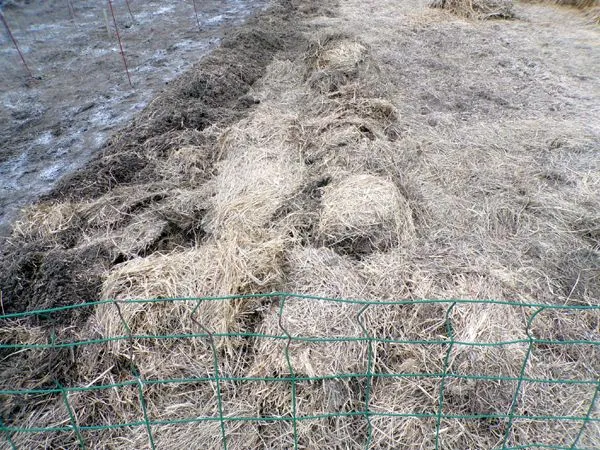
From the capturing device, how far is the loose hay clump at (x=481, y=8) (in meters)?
8.77

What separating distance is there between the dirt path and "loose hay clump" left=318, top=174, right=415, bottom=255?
3101 millimetres

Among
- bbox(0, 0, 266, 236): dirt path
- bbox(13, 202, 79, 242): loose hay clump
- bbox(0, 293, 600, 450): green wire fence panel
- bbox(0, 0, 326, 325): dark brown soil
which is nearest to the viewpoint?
bbox(0, 293, 600, 450): green wire fence panel

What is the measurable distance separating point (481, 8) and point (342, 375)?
30.0ft

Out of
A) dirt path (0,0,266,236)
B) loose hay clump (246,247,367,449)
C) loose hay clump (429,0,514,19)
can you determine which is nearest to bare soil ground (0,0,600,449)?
loose hay clump (246,247,367,449)

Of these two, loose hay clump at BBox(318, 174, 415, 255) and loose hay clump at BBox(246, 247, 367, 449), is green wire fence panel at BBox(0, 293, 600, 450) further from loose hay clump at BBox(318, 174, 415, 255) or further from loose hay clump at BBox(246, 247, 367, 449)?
loose hay clump at BBox(318, 174, 415, 255)

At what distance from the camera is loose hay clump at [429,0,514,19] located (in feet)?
28.8

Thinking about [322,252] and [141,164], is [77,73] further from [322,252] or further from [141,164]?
[322,252]

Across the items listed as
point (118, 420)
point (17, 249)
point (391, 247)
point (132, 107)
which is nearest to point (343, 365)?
point (391, 247)

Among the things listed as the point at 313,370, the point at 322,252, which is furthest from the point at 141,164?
the point at 313,370

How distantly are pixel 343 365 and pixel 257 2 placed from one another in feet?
32.9

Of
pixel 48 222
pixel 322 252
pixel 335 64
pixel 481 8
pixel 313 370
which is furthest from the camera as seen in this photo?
pixel 481 8

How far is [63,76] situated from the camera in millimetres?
6973

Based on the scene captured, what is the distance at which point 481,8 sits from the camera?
891 cm

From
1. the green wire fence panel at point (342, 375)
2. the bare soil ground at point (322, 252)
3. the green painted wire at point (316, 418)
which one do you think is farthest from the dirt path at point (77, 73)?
the green painted wire at point (316, 418)
